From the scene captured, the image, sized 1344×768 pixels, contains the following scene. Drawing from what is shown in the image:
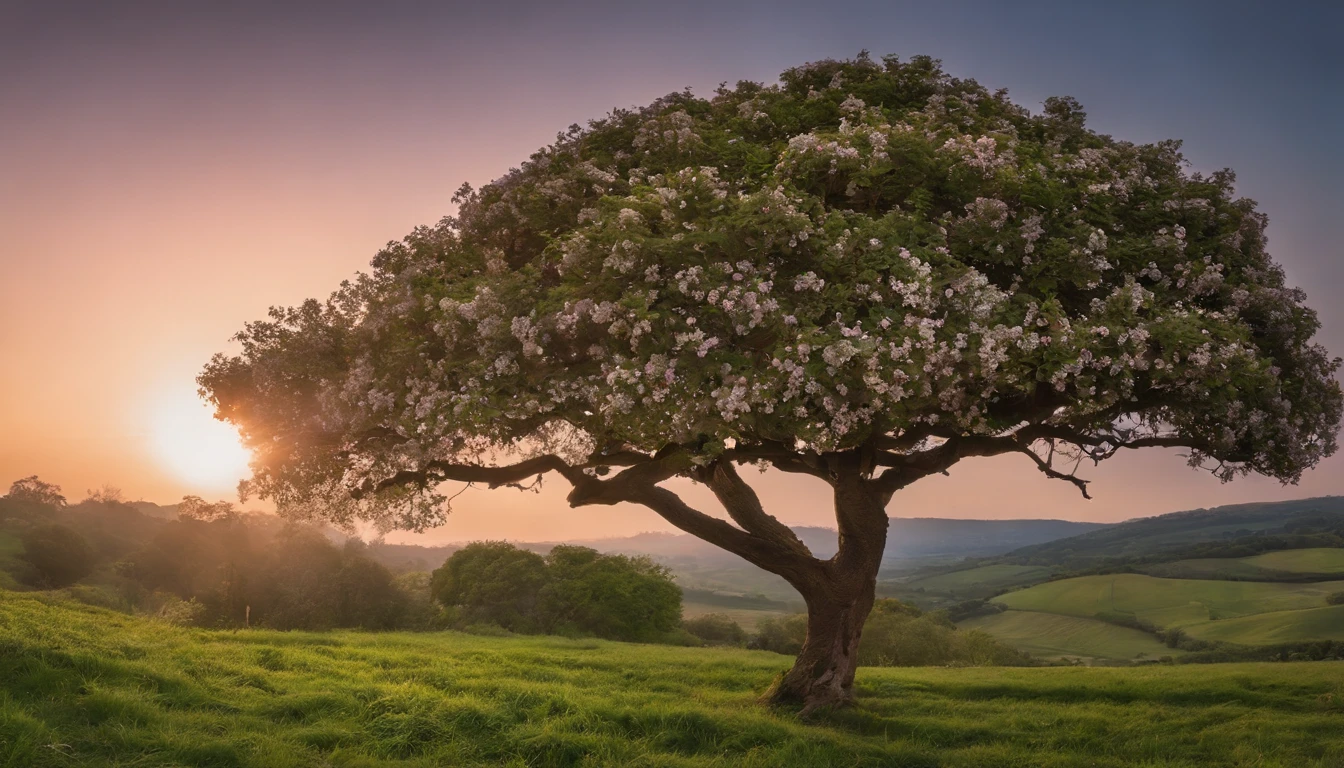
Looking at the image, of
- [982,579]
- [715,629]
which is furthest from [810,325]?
[982,579]

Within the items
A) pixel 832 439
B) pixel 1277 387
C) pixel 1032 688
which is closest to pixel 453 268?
pixel 832 439

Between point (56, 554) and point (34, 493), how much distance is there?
1005 inches

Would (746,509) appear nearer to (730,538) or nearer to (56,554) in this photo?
(730,538)

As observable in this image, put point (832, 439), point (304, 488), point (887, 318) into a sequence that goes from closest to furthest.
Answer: point (887, 318), point (832, 439), point (304, 488)

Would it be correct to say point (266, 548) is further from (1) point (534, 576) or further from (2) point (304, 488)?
(2) point (304, 488)

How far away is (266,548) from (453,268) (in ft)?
157

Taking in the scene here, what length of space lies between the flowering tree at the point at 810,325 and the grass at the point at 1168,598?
229 feet

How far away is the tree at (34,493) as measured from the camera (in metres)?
75.1

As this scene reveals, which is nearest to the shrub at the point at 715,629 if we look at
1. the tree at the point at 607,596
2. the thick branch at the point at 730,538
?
the tree at the point at 607,596

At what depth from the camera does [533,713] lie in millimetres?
16422

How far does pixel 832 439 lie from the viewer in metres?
14.9

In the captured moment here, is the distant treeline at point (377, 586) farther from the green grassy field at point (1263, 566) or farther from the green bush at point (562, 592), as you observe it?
the green grassy field at point (1263, 566)

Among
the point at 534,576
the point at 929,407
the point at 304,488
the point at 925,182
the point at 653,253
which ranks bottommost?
the point at 534,576

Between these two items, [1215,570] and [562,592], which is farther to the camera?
[1215,570]
